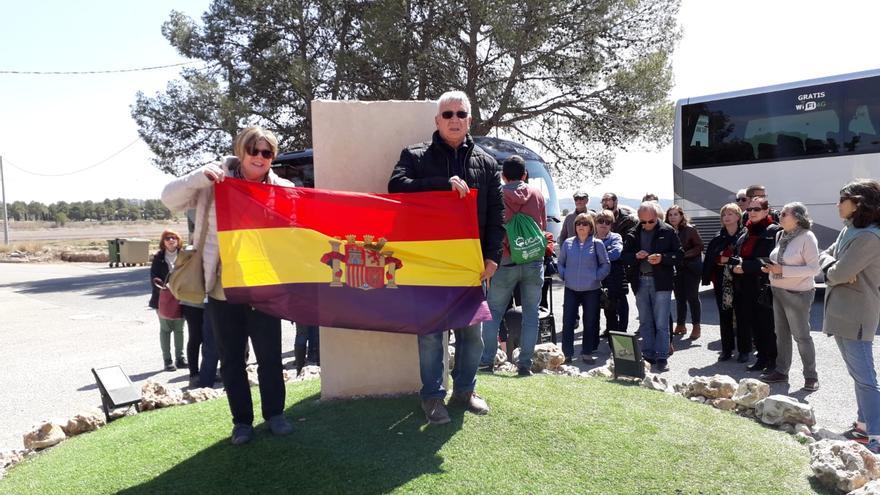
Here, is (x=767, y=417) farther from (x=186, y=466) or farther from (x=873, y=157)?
(x=873, y=157)

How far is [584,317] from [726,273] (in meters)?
1.88

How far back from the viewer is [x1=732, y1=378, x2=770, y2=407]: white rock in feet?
17.1

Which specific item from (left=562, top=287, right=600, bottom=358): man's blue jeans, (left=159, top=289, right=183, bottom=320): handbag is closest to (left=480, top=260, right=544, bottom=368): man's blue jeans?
(left=562, top=287, right=600, bottom=358): man's blue jeans

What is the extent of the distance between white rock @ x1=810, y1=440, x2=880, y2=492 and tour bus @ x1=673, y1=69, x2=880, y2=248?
996 cm

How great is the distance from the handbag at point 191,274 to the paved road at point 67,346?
2984 millimetres

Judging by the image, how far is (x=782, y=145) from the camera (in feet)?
42.8

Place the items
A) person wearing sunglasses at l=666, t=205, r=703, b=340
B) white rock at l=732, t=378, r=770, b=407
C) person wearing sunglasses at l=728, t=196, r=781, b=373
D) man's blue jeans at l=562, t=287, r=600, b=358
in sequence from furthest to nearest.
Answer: person wearing sunglasses at l=666, t=205, r=703, b=340, man's blue jeans at l=562, t=287, r=600, b=358, person wearing sunglasses at l=728, t=196, r=781, b=373, white rock at l=732, t=378, r=770, b=407

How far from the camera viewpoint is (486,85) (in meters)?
21.9

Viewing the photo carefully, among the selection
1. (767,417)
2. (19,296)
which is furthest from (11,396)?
(19,296)

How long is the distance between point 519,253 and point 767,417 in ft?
7.78

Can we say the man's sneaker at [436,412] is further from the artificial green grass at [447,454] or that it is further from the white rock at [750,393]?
the white rock at [750,393]

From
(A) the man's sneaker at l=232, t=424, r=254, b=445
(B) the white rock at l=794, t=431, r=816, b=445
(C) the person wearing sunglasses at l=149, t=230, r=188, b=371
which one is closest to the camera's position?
(A) the man's sneaker at l=232, t=424, r=254, b=445

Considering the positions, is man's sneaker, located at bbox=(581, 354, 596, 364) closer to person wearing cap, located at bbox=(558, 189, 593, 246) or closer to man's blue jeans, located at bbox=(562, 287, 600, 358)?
man's blue jeans, located at bbox=(562, 287, 600, 358)

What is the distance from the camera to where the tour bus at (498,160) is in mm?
15938
